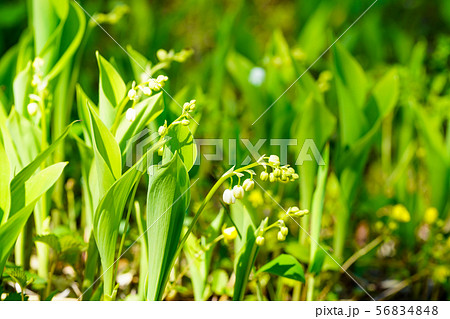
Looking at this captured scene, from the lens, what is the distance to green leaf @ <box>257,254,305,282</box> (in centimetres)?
73

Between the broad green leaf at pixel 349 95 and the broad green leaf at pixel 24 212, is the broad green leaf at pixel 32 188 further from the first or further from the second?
the broad green leaf at pixel 349 95

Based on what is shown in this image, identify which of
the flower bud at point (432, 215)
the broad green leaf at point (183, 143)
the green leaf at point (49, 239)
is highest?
the broad green leaf at point (183, 143)

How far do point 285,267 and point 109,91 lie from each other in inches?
14.2

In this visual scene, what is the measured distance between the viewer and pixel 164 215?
2.09ft

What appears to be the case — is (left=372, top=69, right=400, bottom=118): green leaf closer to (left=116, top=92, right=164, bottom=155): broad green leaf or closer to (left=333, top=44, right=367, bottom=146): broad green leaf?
(left=333, top=44, right=367, bottom=146): broad green leaf

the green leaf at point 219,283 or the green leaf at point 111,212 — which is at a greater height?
the green leaf at point 111,212

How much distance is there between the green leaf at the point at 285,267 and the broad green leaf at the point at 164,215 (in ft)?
0.48

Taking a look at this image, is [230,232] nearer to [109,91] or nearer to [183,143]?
[183,143]

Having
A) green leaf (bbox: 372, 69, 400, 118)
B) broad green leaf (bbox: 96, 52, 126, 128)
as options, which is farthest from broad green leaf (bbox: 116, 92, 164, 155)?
green leaf (bbox: 372, 69, 400, 118)

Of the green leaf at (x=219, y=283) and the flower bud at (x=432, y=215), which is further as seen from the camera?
the flower bud at (x=432, y=215)

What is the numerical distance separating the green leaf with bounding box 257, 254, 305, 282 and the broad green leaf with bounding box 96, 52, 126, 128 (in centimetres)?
31

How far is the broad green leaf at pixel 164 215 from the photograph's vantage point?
0.62m

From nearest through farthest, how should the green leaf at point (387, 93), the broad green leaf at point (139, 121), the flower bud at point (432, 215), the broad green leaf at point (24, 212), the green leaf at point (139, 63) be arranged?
the broad green leaf at point (24, 212) < the broad green leaf at point (139, 121) < the green leaf at point (139, 63) < the green leaf at point (387, 93) < the flower bud at point (432, 215)

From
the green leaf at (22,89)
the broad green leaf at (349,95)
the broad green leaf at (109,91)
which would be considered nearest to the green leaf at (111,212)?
the broad green leaf at (109,91)
